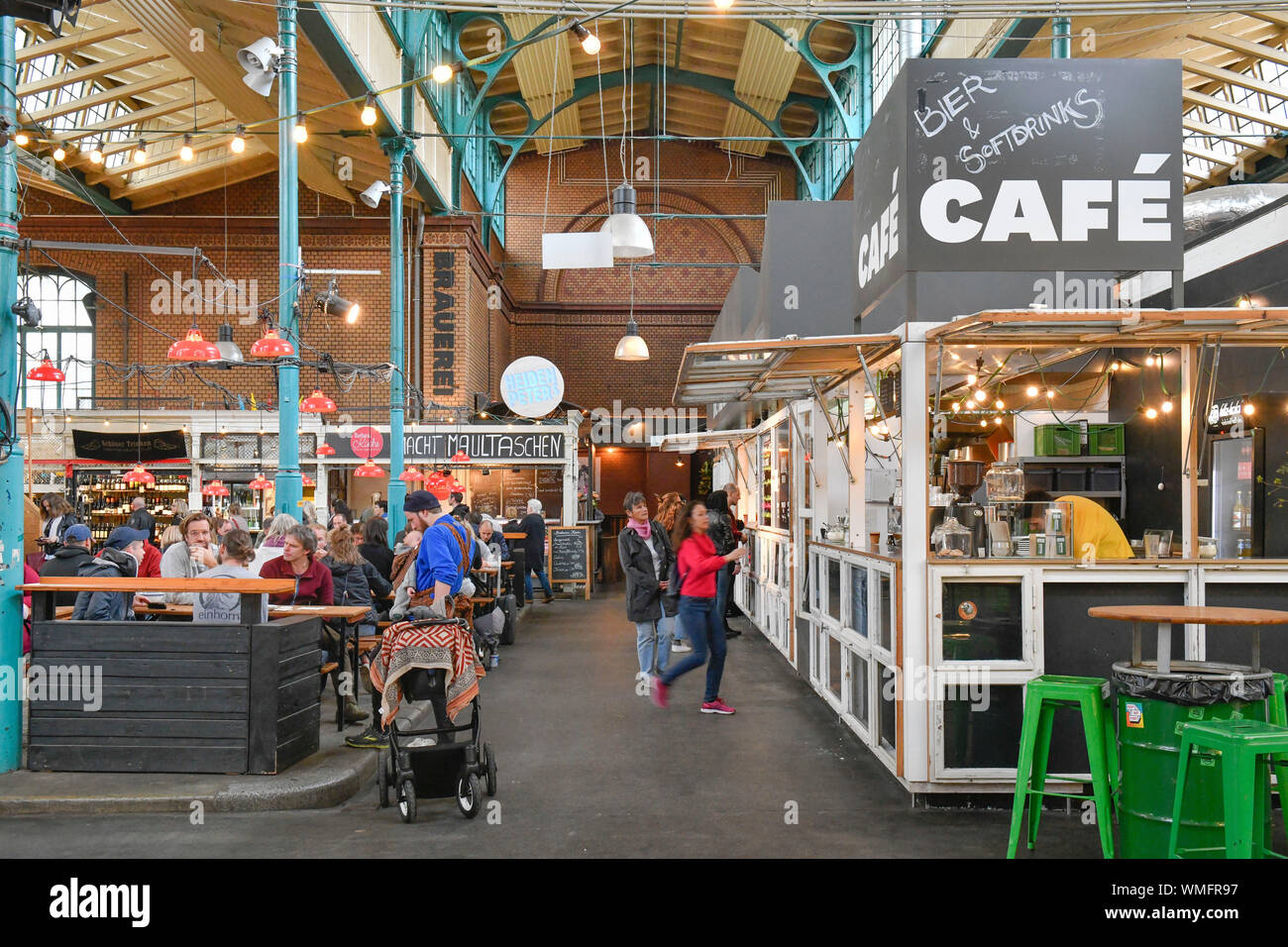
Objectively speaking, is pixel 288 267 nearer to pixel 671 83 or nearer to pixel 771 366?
pixel 771 366

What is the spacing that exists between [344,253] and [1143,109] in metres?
18.4

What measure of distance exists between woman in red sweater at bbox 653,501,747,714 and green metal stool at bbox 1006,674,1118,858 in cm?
332

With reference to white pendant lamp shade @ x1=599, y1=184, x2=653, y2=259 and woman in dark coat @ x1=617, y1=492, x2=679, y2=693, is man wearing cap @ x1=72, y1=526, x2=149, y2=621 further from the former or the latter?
white pendant lamp shade @ x1=599, y1=184, x2=653, y2=259

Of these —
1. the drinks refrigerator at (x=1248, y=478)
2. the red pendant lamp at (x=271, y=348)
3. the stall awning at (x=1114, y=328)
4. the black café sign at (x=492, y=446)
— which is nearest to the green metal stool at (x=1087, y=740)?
A: the stall awning at (x=1114, y=328)

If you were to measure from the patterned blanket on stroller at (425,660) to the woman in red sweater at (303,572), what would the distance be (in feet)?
6.29

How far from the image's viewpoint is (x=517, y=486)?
76.4 ft

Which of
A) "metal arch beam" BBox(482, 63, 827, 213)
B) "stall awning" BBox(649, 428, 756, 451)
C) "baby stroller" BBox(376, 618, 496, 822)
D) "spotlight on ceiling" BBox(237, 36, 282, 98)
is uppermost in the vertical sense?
"metal arch beam" BBox(482, 63, 827, 213)

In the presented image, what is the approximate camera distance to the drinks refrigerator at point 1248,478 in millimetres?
8828

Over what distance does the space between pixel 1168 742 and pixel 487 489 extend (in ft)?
65.4

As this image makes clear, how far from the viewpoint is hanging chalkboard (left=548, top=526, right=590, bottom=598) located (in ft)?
58.5

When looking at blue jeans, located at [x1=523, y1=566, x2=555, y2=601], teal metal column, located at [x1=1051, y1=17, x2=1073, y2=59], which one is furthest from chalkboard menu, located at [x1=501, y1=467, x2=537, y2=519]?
teal metal column, located at [x1=1051, y1=17, x2=1073, y2=59]

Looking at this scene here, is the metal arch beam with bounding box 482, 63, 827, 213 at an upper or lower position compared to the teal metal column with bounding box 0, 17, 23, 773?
upper

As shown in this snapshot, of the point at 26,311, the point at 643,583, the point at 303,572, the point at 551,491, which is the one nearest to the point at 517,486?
the point at 551,491

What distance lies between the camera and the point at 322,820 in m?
5.20
